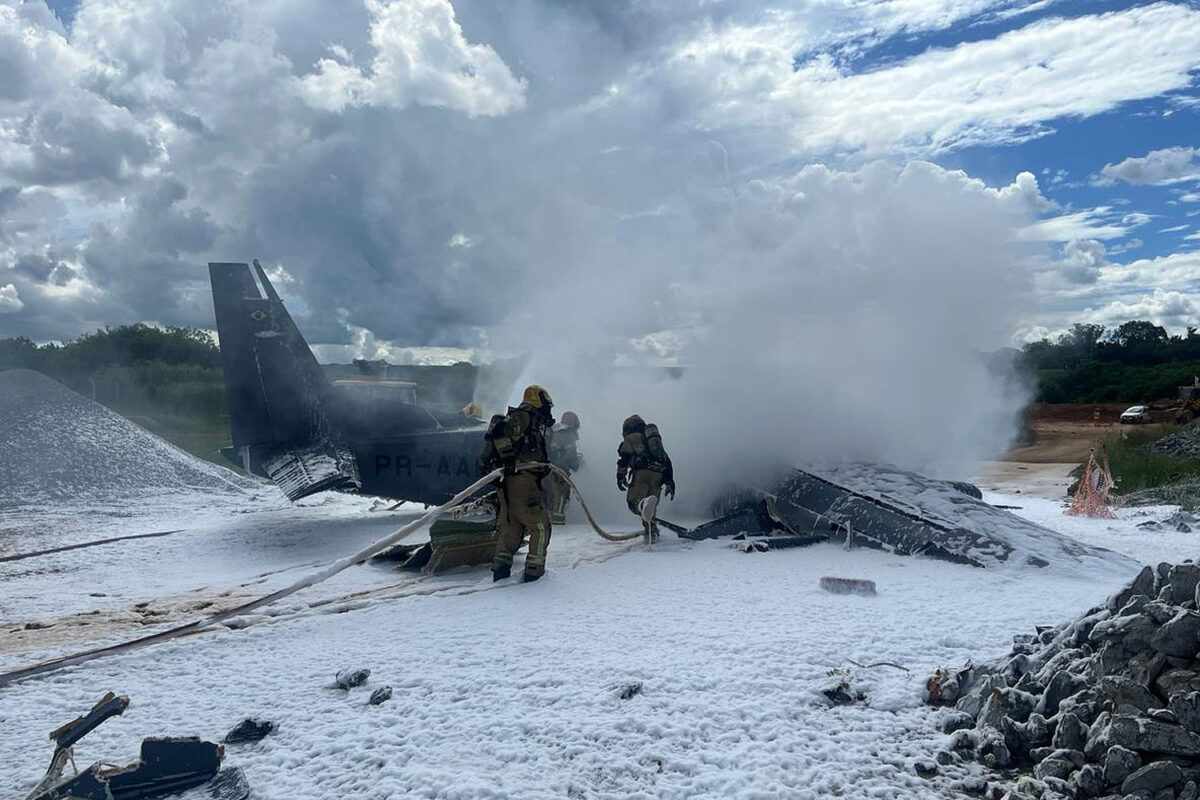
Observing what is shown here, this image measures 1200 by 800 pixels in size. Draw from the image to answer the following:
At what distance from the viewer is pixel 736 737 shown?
4.90 metres

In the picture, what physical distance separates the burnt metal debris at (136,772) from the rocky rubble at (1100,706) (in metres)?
4.41

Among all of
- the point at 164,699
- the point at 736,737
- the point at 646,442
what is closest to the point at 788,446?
the point at 646,442

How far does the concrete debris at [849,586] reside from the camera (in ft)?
27.2

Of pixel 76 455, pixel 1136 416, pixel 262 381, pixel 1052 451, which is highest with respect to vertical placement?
pixel 262 381

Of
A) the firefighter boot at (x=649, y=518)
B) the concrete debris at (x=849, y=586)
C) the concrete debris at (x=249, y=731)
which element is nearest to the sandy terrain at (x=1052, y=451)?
the firefighter boot at (x=649, y=518)

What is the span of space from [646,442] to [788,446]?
365 cm

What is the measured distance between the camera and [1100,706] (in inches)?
178

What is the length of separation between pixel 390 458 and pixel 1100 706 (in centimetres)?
1218

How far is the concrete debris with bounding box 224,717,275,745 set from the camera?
4980 millimetres

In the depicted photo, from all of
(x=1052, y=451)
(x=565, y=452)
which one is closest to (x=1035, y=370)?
(x=1052, y=451)

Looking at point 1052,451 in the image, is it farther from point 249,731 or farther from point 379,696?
point 249,731

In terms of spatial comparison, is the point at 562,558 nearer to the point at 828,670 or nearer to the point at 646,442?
the point at 646,442

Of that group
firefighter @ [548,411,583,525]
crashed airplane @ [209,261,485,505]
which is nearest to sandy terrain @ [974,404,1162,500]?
firefighter @ [548,411,583,525]

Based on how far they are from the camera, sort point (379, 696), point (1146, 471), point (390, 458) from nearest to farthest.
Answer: point (379, 696) < point (390, 458) < point (1146, 471)
